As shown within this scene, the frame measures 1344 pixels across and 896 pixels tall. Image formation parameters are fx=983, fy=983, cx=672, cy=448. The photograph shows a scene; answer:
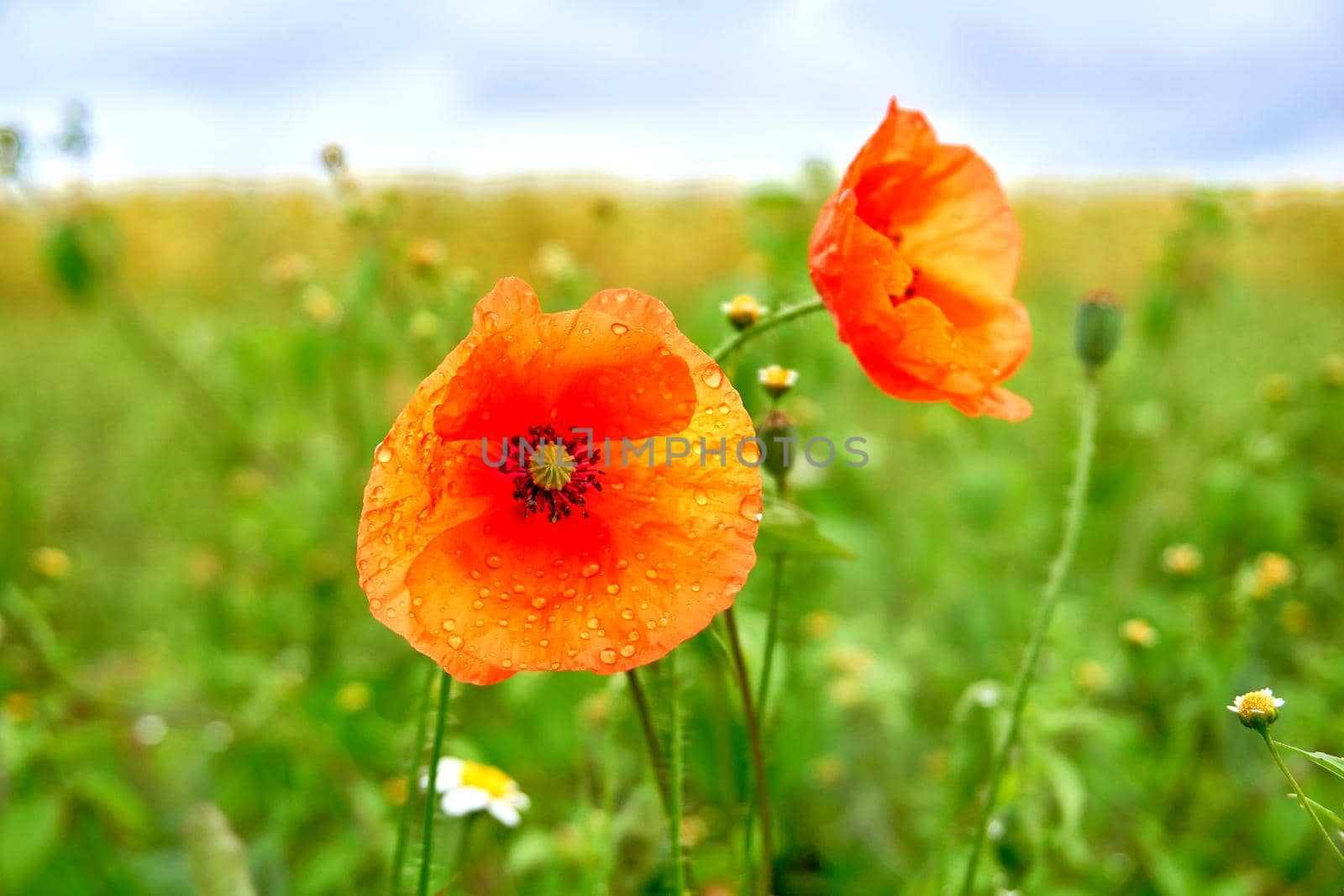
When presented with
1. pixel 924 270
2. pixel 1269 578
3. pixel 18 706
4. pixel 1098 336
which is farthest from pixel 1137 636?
pixel 18 706

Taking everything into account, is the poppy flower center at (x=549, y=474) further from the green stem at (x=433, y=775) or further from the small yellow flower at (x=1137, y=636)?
the small yellow flower at (x=1137, y=636)

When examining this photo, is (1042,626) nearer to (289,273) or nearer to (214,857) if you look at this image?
(214,857)

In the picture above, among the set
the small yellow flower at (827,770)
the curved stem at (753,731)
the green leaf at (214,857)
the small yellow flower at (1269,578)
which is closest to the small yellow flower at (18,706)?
the green leaf at (214,857)

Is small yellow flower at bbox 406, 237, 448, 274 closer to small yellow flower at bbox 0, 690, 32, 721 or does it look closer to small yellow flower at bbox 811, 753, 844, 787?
small yellow flower at bbox 0, 690, 32, 721

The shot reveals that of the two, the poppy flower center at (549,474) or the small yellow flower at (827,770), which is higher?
the poppy flower center at (549,474)

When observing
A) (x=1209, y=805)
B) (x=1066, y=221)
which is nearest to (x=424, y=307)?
(x=1209, y=805)

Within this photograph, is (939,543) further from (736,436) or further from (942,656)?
(736,436)
